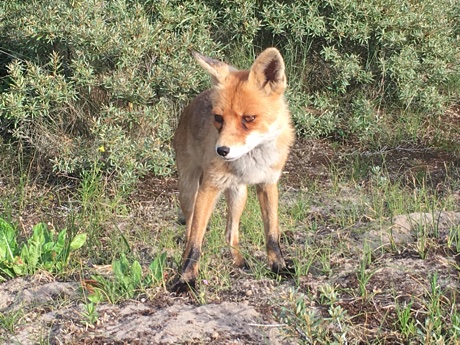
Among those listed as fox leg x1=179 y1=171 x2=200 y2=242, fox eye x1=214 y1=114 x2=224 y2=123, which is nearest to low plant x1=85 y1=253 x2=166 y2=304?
fox eye x1=214 y1=114 x2=224 y2=123

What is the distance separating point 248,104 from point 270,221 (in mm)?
873

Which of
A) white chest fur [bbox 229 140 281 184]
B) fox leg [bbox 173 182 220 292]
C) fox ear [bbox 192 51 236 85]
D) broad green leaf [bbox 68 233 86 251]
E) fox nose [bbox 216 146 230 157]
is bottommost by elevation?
broad green leaf [bbox 68 233 86 251]

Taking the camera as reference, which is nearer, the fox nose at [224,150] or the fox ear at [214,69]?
the fox nose at [224,150]

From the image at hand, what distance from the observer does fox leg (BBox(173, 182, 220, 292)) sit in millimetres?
3957

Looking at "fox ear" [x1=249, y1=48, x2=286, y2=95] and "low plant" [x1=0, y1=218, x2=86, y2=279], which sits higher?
"fox ear" [x1=249, y1=48, x2=286, y2=95]

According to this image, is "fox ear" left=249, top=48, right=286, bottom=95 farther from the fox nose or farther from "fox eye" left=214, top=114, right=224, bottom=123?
the fox nose

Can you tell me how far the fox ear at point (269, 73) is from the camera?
3.91 meters

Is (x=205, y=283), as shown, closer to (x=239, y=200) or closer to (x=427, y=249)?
(x=239, y=200)

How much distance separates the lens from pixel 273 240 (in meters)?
4.27

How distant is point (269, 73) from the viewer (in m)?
4.01

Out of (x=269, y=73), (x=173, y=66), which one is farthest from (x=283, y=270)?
(x=173, y=66)

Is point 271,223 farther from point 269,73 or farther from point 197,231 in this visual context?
point 269,73

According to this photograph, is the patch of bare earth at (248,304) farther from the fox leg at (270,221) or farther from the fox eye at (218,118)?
the fox eye at (218,118)

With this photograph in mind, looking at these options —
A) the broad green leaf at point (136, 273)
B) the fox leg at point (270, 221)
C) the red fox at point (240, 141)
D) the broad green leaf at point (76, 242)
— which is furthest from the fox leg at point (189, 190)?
the broad green leaf at point (136, 273)
